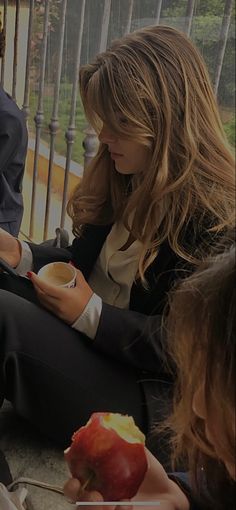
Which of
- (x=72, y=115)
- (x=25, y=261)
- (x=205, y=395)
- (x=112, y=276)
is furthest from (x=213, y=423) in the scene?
(x=72, y=115)

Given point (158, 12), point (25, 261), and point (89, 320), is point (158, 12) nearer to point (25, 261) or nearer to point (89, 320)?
point (25, 261)

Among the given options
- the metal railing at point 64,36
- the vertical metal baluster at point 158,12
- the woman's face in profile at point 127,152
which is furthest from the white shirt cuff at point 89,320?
the vertical metal baluster at point 158,12

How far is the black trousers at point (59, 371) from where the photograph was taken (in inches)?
47.7

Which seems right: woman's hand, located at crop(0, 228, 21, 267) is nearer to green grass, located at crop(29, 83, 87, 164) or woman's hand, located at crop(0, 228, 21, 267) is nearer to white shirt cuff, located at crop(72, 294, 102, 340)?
white shirt cuff, located at crop(72, 294, 102, 340)

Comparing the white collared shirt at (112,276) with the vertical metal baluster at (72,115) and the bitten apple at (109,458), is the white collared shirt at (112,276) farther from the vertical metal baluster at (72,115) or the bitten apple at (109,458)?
the vertical metal baluster at (72,115)

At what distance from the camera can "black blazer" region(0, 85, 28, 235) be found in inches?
73.9

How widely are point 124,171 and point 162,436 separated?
1.66ft

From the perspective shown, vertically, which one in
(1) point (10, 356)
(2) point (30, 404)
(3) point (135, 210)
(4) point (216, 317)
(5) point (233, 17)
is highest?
(5) point (233, 17)

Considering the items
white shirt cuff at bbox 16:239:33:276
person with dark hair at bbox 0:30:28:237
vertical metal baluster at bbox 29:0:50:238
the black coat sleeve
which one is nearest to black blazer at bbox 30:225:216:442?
the black coat sleeve

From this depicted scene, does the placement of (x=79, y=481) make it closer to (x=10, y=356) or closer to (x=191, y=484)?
(x=191, y=484)

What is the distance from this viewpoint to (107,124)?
1.23 m

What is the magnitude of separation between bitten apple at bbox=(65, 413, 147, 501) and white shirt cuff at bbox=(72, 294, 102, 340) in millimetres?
375

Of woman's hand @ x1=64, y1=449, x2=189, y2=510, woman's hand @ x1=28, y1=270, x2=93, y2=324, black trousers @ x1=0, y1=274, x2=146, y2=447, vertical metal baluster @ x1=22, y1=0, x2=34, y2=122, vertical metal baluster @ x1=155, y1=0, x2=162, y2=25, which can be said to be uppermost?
vertical metal baluster @ x1=155, y1=0, x2=162, y2=25

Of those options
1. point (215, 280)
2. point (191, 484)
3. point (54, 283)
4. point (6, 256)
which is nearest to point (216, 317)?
point (215, 280)
